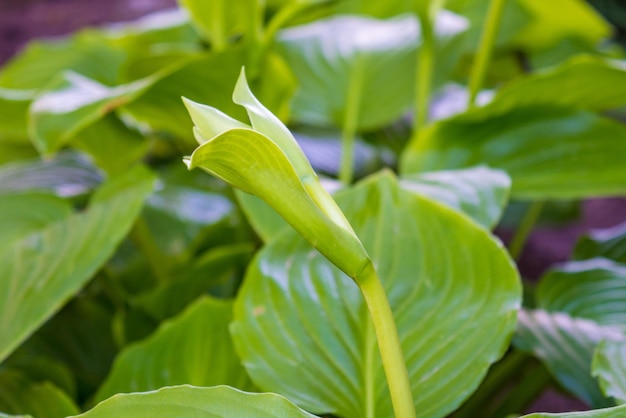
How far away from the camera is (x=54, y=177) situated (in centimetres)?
77

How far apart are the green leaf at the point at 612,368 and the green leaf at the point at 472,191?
0.14 metres

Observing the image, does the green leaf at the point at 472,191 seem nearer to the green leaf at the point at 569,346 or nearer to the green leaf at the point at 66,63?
the green leaf at the point at 569,346

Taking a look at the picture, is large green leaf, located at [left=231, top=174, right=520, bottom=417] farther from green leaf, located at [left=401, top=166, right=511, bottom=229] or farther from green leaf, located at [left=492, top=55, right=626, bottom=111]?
green leaf, located at [left=492, top=55, right=626, bottom=111]

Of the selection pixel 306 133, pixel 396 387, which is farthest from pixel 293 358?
pixel 306 133

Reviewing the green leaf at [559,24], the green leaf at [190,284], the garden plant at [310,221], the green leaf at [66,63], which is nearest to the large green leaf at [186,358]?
the garden plant at [310,221]

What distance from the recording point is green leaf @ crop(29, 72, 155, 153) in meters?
0.57

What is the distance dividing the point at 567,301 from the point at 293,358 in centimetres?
27

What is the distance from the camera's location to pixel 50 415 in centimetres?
51

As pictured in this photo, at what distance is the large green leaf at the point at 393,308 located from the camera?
1.34ft

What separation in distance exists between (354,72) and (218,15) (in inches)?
6.8

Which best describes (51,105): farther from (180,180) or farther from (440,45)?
(440,45)

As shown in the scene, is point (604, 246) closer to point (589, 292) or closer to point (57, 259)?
point (589, 292)

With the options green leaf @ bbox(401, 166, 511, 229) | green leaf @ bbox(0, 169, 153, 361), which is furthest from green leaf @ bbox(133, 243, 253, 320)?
green leaf @ bbox(401, 166, 511, 229)

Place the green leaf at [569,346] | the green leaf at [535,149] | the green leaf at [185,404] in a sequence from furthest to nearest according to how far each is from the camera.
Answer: the green leaf at [535,149]
the green leaf at [569,346]
the green leaf at [185,404]
